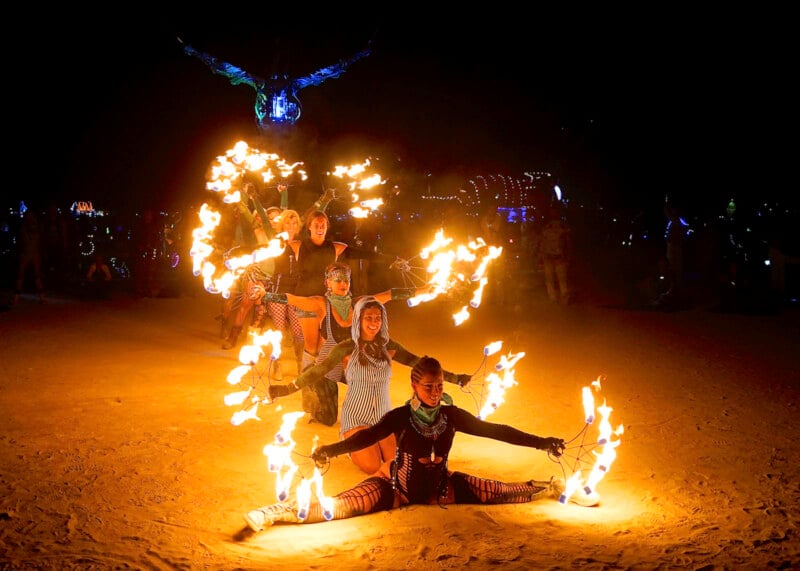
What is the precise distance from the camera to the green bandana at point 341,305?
6801 millimetres

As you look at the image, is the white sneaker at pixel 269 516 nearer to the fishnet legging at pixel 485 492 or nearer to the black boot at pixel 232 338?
the fishnet legging at pixel 485 492

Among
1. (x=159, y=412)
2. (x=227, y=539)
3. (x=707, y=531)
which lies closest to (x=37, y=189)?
(x=159, y=412)

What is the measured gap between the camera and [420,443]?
5059 millimetres

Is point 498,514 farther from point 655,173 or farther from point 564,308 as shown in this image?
point 655,173

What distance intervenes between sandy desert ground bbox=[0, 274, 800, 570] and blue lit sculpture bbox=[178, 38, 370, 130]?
302 inches

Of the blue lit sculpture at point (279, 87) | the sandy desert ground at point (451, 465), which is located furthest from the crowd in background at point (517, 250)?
the sandy desert ground at point (451, 465)

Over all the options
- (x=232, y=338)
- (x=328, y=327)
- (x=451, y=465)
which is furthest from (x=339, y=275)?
(x=232, y=338)

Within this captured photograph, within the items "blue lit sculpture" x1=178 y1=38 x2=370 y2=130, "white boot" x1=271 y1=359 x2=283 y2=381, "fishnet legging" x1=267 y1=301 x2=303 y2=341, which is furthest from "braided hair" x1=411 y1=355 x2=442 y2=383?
"blue lit sculpture" x1=178 y1=38 x2=370 y2=130

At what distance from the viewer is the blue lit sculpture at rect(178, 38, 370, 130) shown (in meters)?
17.4

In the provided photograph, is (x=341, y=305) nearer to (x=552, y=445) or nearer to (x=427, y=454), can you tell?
(x=427, y=454)

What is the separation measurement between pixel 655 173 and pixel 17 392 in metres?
20.7

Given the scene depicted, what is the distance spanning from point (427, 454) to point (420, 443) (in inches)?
3.6

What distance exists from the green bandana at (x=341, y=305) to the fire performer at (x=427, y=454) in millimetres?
1768

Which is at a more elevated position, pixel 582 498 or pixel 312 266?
pixel 312 266
